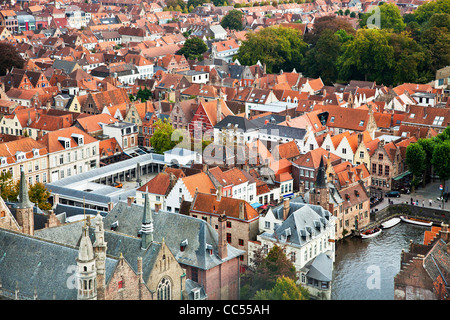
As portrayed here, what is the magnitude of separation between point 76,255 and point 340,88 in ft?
184

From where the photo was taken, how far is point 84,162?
58500 mm

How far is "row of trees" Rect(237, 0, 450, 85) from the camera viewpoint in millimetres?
86125

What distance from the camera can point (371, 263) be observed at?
43.1 meters

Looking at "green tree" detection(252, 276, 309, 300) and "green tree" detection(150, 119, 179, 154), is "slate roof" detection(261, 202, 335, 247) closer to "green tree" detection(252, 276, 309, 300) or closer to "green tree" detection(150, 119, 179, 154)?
"green tree" detection(252, 276, 309, 300)

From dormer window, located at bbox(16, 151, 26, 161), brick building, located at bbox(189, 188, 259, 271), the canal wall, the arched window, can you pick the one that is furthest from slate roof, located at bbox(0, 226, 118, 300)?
the canal wall

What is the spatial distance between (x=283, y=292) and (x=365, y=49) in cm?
5994

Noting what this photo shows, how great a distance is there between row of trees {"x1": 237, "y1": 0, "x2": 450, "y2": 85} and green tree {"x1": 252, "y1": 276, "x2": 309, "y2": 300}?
56.7 metres

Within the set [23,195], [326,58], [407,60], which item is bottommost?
[23,195]

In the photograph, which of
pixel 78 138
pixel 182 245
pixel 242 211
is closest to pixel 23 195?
pixel 182 245

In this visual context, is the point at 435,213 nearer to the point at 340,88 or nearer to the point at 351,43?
the point at 340,88

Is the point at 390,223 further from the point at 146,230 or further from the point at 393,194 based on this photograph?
the point at 146,230

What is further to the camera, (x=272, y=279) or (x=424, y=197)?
(x=424, y=197)

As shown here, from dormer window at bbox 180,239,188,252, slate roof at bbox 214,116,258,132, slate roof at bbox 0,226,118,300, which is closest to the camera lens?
slate roof at bbox 0,226,118,300
